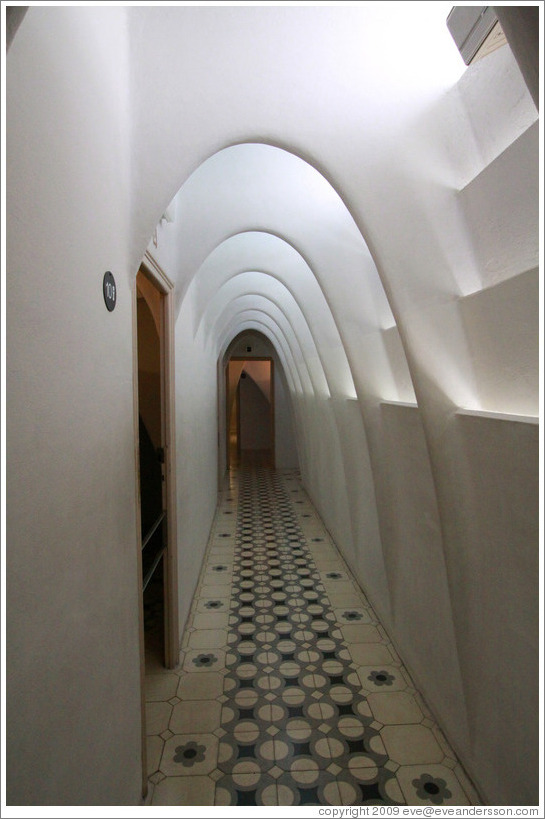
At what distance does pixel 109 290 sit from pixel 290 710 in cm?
258

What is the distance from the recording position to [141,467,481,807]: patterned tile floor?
2.27m

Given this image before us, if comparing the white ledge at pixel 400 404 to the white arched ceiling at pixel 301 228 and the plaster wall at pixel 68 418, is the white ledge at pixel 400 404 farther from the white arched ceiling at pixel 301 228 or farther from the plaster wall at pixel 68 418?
the plaster wall at pixel 68 418

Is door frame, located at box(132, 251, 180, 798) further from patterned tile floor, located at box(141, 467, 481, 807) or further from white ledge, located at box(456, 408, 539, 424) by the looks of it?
white ledge, located at box(456, 408, 539, 424)

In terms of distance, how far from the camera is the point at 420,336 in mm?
2357

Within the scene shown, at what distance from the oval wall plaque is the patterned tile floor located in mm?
2244

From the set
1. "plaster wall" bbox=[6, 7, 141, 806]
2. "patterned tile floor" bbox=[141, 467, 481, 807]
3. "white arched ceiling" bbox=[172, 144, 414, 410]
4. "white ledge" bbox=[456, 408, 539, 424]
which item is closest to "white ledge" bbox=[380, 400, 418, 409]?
"white arched ceiling" bbox=[172, 144, 414, 410]

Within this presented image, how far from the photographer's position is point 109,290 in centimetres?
178

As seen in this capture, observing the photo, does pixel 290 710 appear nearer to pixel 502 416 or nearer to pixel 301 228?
pixel 502 416

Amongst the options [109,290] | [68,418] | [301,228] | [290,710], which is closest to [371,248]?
[109,290]

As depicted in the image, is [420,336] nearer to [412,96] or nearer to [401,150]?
[401,150]

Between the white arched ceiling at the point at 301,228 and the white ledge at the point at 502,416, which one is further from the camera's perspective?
the white arched ceiling at the point at 301,228

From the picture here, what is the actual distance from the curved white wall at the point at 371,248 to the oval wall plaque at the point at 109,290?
59 millimetres

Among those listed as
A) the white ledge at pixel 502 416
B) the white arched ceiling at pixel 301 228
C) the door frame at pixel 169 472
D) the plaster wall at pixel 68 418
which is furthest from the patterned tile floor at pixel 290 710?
the white arched ceiling at pixel 301 228

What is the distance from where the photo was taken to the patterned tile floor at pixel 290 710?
2268mm
